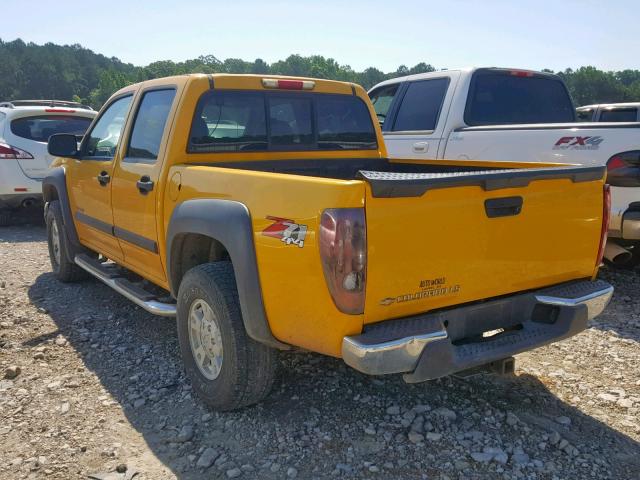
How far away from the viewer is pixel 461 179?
260 cm

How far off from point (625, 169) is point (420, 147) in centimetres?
232

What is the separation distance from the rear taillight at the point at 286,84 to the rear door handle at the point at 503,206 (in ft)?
6.48

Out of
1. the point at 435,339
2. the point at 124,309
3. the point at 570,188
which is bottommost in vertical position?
the point at 124,309

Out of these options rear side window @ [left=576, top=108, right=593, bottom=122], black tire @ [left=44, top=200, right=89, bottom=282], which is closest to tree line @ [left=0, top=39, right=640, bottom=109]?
rear side window @ [left=576, top=108, right=593, bottom=122]

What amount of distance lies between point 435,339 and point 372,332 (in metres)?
0.27

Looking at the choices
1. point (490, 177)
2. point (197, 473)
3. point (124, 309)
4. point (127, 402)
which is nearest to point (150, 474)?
point (197, 473)

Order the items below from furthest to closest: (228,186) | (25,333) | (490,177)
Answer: (25,333) → (228,186) → (490,177)

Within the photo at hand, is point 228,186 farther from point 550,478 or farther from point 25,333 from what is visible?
point 25,333

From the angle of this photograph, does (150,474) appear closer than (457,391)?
Yes

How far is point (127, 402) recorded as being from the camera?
3.48 m

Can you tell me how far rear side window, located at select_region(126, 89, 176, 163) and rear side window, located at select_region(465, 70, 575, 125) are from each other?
3.45 metres

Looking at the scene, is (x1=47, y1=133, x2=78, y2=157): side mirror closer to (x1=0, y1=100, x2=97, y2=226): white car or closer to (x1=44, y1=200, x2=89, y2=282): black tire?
(x1=44, y1=200, x2=89, y2=282): black tire

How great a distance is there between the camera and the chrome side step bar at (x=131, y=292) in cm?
369

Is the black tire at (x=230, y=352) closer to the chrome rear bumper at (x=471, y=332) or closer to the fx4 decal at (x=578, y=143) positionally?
the chrome rear bumper at (x=471, y=332)
